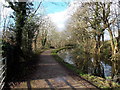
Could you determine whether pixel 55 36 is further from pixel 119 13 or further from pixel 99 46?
pixel 119 13

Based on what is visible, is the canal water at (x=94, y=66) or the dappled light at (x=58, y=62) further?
the canal water at (x=94, y=66)

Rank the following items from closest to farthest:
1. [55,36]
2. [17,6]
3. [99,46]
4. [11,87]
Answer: [11,87], [17,6], [99,46], [55,36]

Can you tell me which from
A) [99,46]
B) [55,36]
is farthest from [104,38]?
[55,36]

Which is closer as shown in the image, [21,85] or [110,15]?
[21,85]

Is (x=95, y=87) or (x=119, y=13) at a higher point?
(x=119, y=13)

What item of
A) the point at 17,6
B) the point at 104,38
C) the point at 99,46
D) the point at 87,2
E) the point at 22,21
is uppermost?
the point at 87,2

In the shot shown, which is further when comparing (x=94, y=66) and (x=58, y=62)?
(x=58, y=62)

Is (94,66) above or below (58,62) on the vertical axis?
below

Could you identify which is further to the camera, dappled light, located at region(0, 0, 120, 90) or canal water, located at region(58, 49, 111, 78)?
canal water, located at region(58, 49, 111, 78)

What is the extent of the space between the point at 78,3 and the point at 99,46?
11.6ft

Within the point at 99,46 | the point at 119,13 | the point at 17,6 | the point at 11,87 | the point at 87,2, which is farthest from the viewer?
the point at 99,46

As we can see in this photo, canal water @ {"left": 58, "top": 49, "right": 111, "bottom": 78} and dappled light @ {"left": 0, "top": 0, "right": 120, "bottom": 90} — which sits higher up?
dappled light @ {"left": 0, "top": 0, "right": 120, "bottom": 90}

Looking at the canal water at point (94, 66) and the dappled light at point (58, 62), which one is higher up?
the dappled light at point (58, 62)

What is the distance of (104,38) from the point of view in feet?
26.6
